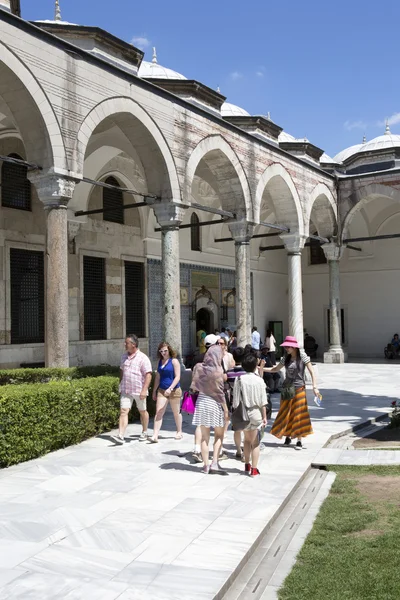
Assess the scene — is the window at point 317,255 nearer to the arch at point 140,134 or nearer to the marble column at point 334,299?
the marble column at point 334,299

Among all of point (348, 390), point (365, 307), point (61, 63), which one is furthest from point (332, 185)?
point (61, 63)

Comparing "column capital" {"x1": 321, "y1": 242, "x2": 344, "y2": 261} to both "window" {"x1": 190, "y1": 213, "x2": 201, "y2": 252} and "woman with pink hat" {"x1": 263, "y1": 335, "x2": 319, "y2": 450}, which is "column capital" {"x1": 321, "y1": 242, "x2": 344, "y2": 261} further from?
"woman with pink hat" {"x1": 263, "y1": 335, "x2": 319, "y2": 450}

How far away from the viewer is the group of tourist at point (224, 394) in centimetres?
540

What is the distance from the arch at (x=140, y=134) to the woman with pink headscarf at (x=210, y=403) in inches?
164

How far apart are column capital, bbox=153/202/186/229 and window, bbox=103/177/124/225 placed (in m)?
3.73

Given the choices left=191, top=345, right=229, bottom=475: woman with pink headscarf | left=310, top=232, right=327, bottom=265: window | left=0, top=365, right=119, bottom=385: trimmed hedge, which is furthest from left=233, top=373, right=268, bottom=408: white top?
left=310, top=232, right=327, bottom=265: window

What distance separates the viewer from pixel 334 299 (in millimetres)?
18266

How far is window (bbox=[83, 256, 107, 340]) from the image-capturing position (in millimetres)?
14016

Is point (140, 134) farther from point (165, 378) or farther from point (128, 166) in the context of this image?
point (165, 378)

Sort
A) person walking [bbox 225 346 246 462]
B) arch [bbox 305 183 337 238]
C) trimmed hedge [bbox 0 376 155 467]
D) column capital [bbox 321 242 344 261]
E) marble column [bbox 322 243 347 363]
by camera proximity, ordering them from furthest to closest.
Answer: marble column [bbox 322 243 347 363] → column capital [bbox 321 242 344 261] → arch [bbox 305 183 337 238] → person walking [bbox 225 346 246 462] → trimmed hedge [bbox 0 376 155 467]

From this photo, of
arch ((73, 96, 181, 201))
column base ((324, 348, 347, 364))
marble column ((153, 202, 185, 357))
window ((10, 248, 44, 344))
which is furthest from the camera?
column base ((324, 348, 347, 364))

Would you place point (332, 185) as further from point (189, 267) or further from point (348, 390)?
point (348, 390)

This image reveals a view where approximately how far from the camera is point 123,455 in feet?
20.7

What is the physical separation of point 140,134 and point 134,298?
19.1ft
